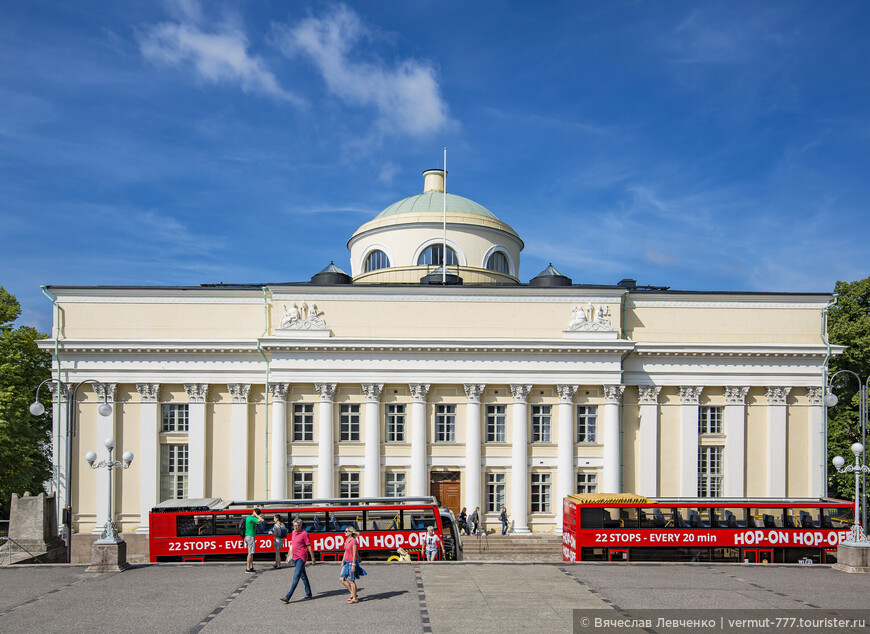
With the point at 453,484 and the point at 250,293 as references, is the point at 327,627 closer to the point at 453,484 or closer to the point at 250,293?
the point at 453,484

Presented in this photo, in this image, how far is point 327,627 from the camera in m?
16.5

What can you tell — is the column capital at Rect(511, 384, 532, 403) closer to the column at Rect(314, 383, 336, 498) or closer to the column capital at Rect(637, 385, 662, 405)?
the column capital at Rect(637, 385, 662, 405)

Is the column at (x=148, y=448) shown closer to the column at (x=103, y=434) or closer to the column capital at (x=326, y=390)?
the column at (x=103, y=434)

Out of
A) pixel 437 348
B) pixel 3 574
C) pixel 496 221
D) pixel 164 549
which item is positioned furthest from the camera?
pixel 496 221

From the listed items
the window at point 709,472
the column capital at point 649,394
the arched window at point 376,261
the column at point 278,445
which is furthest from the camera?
the arched window at point 376,261

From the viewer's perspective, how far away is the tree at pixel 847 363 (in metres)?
44.1

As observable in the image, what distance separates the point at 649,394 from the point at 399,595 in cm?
2512

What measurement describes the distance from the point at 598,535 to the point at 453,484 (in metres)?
12.1

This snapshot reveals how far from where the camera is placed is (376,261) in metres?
51.8

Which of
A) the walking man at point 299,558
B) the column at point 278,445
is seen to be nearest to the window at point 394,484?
the column at point 278,445

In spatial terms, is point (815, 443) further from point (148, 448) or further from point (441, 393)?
point (148, 448)

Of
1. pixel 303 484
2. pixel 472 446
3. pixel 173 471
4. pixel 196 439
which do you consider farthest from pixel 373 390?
pixel 173 471

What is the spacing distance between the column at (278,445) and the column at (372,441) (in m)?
4.09

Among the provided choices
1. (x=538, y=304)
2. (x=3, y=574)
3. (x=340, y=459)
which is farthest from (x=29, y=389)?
(x=538, y=304)
